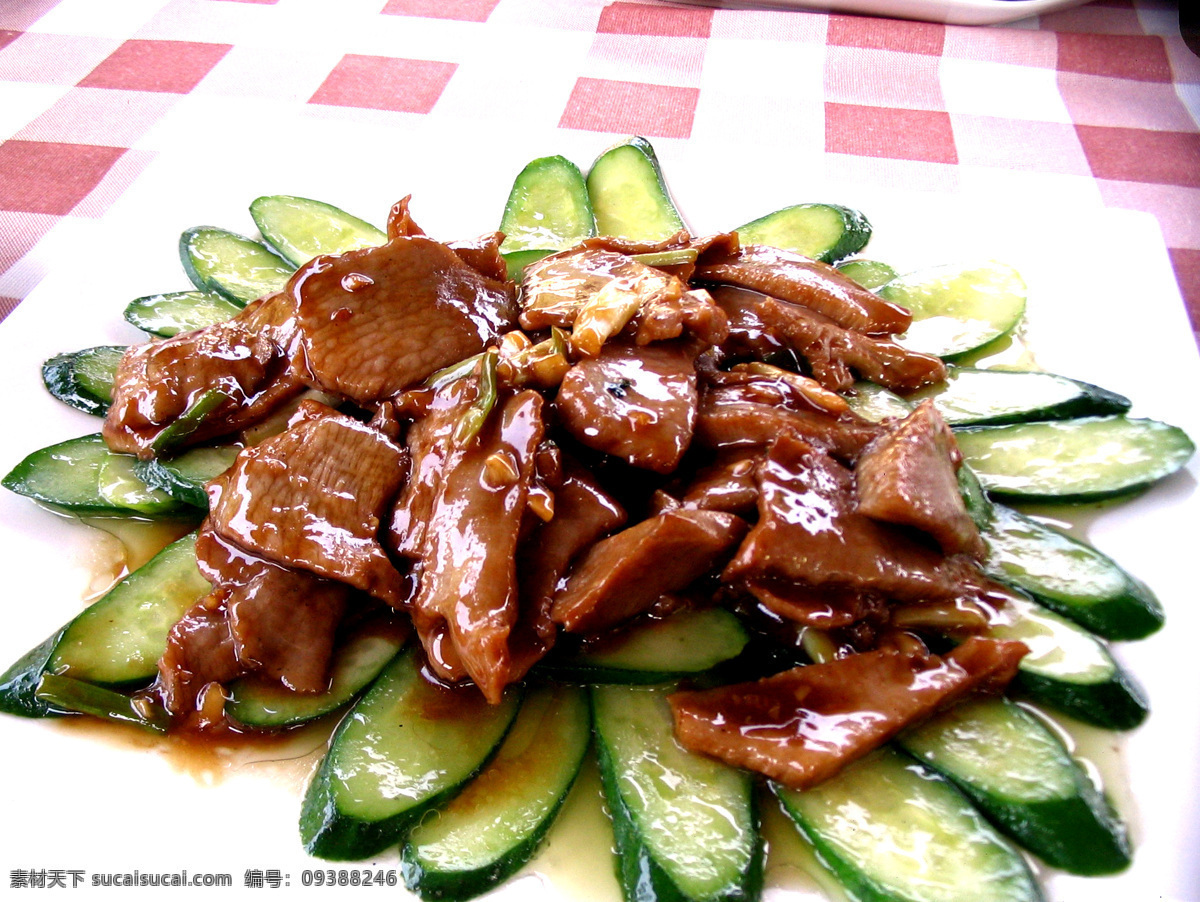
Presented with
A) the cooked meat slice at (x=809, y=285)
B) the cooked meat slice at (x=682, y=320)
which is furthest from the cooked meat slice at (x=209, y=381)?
the cooked meat slice at (x=809, y=285)

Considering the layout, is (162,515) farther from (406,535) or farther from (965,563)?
(965,563)

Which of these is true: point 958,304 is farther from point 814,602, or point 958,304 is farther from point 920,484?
point 814,602

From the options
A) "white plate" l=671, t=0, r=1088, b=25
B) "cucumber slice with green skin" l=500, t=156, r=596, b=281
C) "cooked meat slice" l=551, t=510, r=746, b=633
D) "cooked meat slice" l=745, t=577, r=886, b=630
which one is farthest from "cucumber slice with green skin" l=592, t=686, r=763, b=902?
"white plate" l=671, t=0, r=1088, b=25

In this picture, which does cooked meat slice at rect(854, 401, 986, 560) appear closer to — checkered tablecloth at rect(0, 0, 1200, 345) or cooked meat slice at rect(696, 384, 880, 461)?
cooked meat slice at rect(696, 384, 880, 461)

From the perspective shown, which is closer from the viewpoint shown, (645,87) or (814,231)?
(814,231)

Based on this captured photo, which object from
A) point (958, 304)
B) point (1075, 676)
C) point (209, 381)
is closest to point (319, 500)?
point (209, 381)

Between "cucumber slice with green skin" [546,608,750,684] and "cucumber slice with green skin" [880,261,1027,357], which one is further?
"cucumber slice with green skin" [880,261,1027,357]

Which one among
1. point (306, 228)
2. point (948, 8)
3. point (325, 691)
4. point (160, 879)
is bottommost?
point (160, 879)
